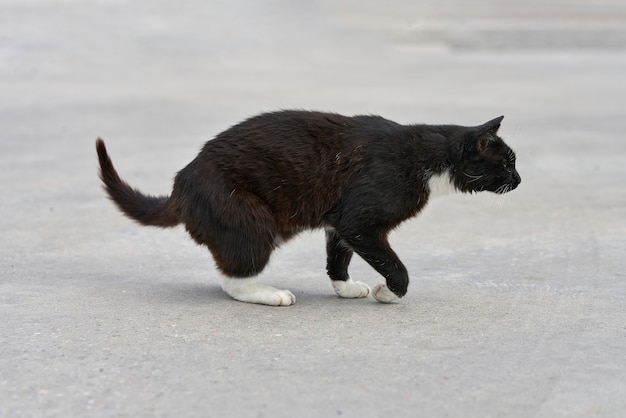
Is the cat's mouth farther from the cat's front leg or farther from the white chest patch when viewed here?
the cat's front leg

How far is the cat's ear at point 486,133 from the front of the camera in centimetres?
538

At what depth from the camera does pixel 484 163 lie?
5.52 metres

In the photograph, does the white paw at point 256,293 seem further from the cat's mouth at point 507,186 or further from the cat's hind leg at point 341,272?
the cat's mouth at point 507,186

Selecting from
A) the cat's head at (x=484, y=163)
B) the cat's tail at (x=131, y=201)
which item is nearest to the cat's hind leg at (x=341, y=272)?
the cat's head at (x=484, y=163)

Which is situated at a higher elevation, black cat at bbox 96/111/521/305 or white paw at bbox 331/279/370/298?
black cat at bbox 96/111/521/305

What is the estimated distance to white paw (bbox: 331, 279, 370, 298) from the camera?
5598 millimetres

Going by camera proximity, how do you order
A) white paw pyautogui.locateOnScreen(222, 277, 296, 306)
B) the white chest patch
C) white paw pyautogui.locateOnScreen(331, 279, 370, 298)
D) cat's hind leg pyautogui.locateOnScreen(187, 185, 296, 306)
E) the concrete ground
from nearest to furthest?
the concrete ground → cat's hind leg pyautogui.locateOnScreen(187, 185, 296, 306) → white paw pyautogui.locateOnScreen(222, 277, 296, 306) → the white chest patch → white paw pyautogui.locateOnScreen(331, 279, 370, 298)

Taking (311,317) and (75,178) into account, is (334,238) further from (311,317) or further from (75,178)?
(75,178)

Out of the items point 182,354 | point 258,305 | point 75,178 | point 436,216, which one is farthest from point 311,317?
point 75,178

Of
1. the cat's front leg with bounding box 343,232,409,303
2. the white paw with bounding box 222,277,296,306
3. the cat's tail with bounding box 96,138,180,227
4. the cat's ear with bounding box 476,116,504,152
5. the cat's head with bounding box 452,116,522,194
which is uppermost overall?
the cat's ear with bounding box 476,116,504,152

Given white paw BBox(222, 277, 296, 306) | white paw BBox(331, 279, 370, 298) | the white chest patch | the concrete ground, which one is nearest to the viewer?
the concrete ground

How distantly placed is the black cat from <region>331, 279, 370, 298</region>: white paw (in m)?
0.21

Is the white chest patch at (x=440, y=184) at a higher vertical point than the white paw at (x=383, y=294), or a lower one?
higher

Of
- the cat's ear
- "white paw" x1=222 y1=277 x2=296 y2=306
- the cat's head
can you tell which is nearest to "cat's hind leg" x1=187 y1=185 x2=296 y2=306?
"white paw" x1=222 y1=277 x2=296 y2=306
